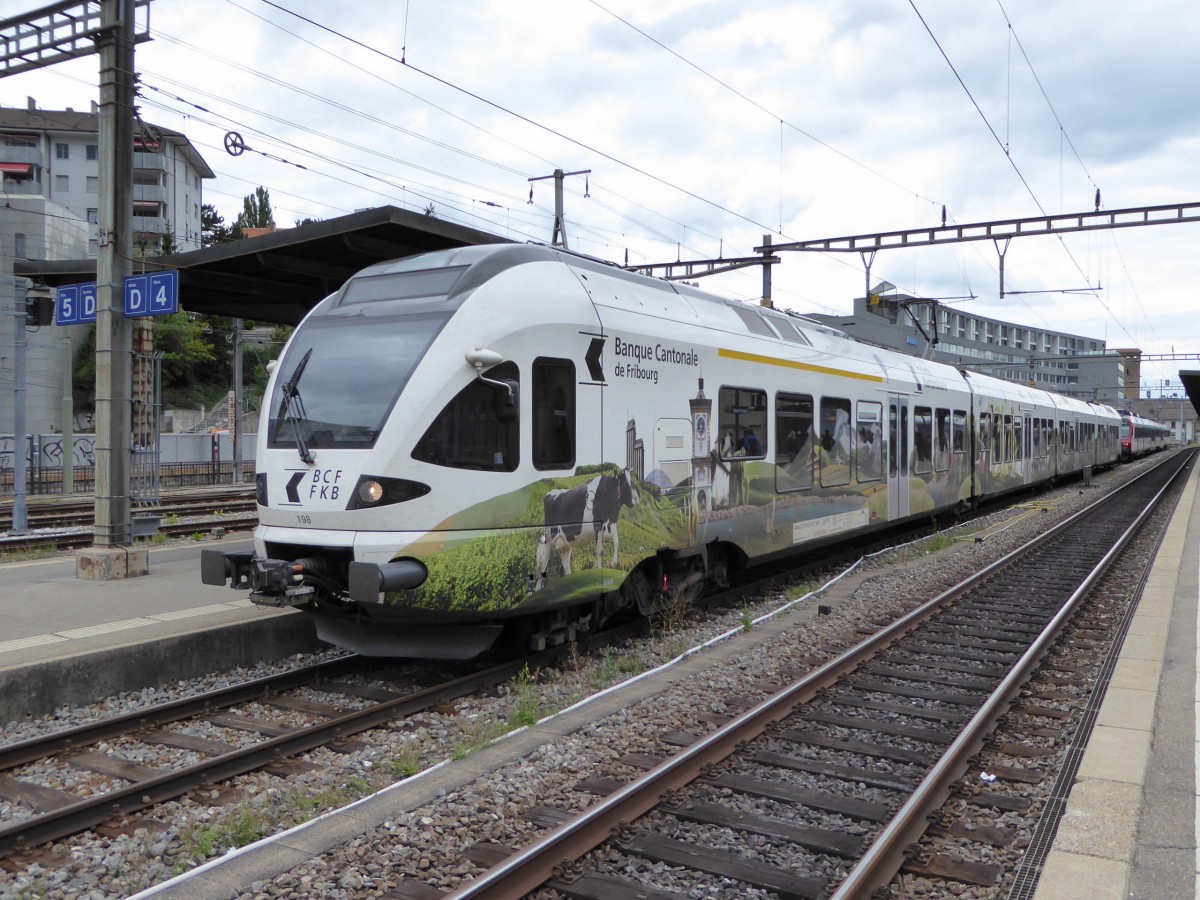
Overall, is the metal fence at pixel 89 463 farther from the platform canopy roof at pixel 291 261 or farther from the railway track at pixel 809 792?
the railway track at pixel 809 792

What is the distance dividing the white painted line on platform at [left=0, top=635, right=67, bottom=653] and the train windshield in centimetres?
230

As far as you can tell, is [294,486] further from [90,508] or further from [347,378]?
[90,508]

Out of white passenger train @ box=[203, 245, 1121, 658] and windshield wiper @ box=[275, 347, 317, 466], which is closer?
white passenger train @ box=[203, 245, 1121, 658]

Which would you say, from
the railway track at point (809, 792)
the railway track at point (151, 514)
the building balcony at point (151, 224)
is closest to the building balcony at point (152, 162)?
the building balcony at point (151, 224)

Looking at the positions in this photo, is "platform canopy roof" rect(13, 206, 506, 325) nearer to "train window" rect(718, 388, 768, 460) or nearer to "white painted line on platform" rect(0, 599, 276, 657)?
"train window" rect(718, 388, 768, 460)

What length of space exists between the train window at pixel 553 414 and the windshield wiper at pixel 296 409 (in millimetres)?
1662

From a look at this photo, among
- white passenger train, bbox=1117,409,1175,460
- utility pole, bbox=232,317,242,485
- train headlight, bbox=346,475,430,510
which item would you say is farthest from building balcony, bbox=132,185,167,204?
train headlight, bbox=346,475,430,510

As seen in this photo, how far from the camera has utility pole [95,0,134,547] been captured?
1063 cm

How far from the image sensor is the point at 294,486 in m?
6.95

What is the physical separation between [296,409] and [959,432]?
14.7 m

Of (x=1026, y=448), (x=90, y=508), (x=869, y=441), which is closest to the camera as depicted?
(x=869, y=441)

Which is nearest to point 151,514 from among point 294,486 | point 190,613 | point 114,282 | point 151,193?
point 114,282

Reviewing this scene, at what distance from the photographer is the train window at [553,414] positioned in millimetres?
7211

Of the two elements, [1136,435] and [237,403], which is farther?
[1136,435]
